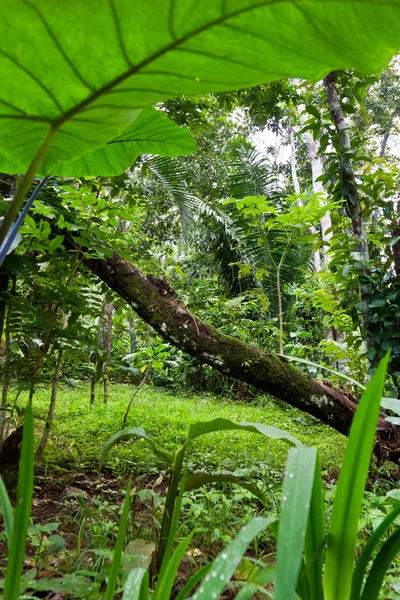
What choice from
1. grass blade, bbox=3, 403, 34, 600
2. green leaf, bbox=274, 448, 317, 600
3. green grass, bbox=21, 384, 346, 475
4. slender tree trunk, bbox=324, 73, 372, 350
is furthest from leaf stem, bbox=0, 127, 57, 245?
slender tree trunk, bbox=324, 73, 372, 350

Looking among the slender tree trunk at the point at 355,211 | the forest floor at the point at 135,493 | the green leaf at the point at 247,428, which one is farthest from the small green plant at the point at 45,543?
the slender tree trunk at the point at 355,211

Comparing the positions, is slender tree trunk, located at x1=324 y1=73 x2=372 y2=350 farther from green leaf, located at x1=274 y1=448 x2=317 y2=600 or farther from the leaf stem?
the leaf stem

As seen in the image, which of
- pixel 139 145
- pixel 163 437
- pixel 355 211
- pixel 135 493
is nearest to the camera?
pixel 139 145

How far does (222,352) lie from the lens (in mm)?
2148

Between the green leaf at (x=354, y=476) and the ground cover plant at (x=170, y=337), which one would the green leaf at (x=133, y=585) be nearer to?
the ground cover plant at (x=170, y=337)

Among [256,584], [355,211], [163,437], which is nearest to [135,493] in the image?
[256,584]

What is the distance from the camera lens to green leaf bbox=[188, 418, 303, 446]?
0.61 meters

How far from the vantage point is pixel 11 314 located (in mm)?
1568

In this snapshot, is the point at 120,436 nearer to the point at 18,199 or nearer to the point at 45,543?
the point at 45,543

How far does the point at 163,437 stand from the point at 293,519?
238cm

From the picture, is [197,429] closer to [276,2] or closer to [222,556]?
[222,556]

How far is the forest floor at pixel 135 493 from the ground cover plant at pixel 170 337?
0.01 metres

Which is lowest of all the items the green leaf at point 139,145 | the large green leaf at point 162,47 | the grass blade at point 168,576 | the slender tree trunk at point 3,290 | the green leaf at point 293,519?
the grass blade at point 168,576

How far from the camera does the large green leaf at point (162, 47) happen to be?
0.32m
